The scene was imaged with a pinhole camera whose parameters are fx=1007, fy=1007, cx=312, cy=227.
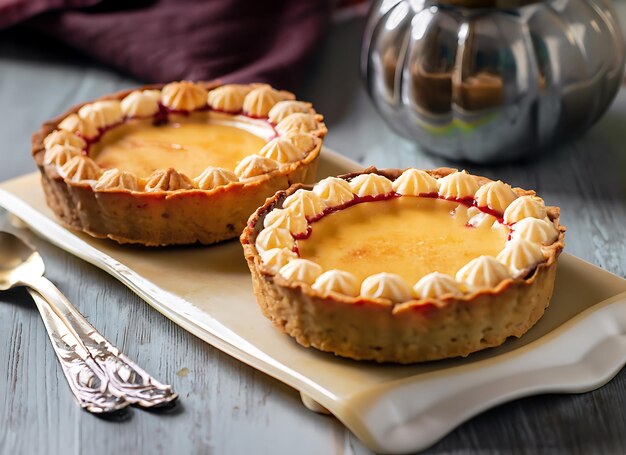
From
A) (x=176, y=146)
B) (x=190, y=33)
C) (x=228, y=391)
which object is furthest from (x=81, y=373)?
(x=190, y=33)

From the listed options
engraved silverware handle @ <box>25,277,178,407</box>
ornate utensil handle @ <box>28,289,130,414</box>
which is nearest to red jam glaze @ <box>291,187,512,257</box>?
engraved silverware handle @ <box>25,277,178,407</box>

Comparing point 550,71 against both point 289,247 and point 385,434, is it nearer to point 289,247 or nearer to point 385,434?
point 289,247

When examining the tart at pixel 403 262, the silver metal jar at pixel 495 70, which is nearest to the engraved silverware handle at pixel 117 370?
the tart at pixel 403 262

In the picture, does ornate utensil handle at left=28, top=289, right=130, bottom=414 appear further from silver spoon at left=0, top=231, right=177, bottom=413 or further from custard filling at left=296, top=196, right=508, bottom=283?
custard filling at left=296, top=196, right=508, bottom=283

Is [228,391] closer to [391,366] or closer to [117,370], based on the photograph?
[117,370]

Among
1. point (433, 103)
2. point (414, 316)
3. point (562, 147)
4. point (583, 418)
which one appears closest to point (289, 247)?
point (414, 316)
